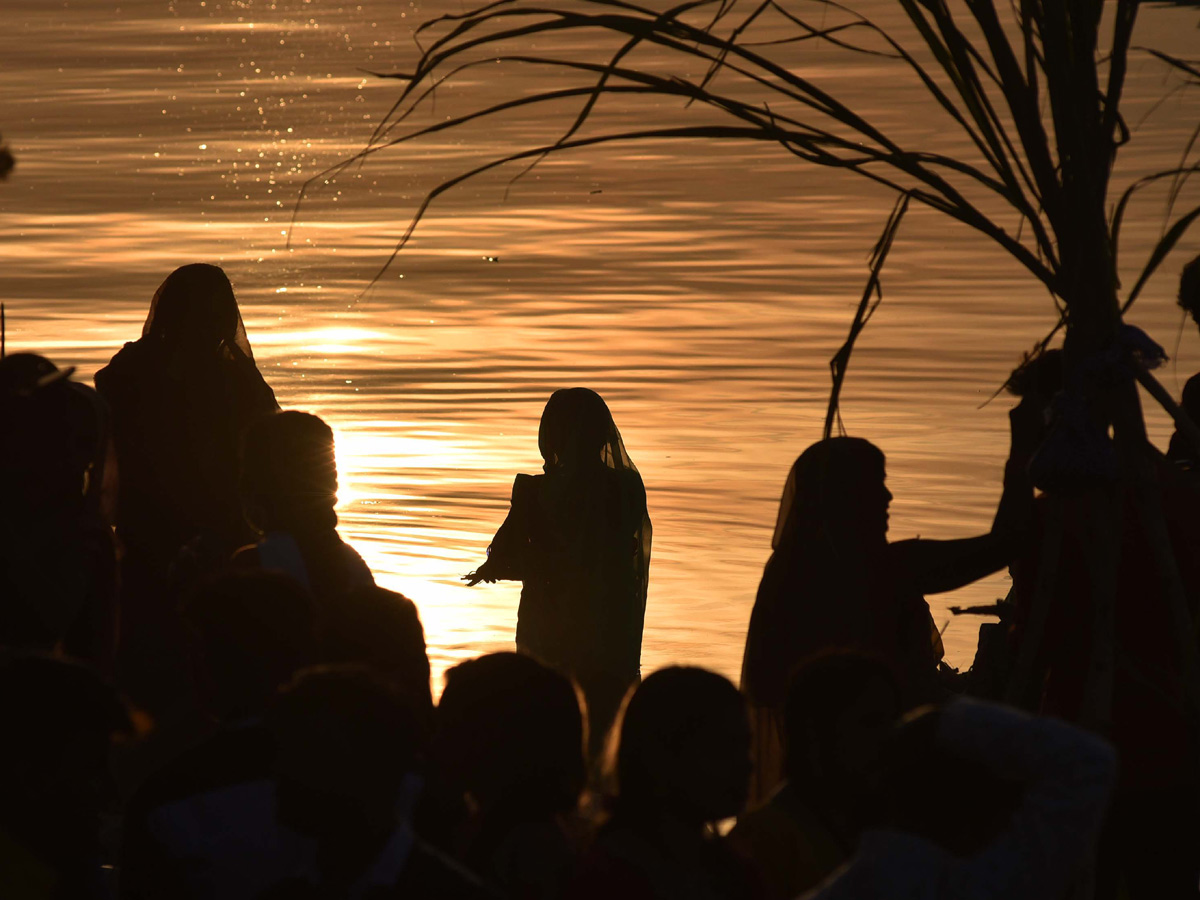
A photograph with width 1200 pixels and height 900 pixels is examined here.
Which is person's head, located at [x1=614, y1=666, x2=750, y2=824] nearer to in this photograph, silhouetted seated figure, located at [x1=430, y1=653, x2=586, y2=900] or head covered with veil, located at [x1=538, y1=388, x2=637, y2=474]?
silhouetted seated figure, located at [x1=430, y1=653, x2=586, y2=900]

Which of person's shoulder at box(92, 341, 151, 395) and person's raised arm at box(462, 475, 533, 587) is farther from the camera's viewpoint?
person's raised arm at box(462, 475, 533, 587)

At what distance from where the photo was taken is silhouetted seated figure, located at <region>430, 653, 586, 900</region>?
3.32 metres

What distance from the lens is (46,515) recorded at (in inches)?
169

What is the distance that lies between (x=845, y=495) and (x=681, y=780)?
1726mm

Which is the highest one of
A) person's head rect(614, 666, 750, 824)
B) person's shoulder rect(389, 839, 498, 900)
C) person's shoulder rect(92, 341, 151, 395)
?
person's shoulder rect(92, 341, 151, 395)

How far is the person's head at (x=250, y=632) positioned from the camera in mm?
3672

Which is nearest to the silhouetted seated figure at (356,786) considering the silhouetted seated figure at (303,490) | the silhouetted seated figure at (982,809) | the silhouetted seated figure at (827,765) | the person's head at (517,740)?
the person's head at (517,740)

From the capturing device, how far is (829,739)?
11.5 ft

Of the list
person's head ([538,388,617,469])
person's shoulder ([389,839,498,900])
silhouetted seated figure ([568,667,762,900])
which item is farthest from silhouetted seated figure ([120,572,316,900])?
person's head ([538,388,617,469])

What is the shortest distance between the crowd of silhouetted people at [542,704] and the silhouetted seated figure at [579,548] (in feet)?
Answer: 3.34

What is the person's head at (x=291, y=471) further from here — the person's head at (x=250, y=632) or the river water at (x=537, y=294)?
the river water at (x=537, y=294)

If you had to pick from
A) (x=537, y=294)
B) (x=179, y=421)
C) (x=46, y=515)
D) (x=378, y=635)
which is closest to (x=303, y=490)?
(x=46, y=515)

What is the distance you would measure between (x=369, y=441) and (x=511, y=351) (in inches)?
101

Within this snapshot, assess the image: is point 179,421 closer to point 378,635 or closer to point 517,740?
point 378,635
